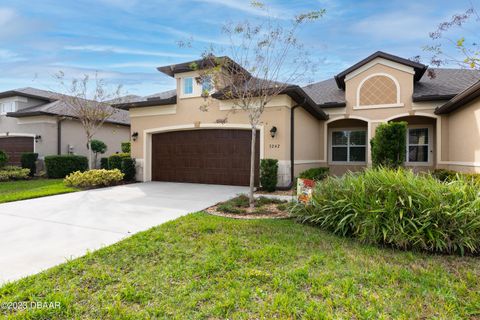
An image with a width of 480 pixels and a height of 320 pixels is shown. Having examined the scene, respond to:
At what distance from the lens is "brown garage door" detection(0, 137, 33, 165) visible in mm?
15914

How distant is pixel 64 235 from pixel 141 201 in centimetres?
303

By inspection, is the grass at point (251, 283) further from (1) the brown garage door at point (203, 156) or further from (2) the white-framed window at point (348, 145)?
(2) the white-framed window at point (348, 145)

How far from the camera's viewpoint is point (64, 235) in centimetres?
470

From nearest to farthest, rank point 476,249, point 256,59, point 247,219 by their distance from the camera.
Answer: point 476,249 < point 247,219 < point 256,59

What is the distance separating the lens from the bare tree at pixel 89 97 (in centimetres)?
1224

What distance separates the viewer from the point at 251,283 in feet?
10.1

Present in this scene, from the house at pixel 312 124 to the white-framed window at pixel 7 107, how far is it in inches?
389

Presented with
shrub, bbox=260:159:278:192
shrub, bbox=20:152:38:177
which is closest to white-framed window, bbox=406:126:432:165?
shrub, bbox=260:159:278:192

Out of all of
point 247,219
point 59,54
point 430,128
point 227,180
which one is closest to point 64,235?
point 247,219

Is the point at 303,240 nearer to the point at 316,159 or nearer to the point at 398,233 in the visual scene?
the point at 398,233

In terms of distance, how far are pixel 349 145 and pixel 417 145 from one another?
3.15 metres

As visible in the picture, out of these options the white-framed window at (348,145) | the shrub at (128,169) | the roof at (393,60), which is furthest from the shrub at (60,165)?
the roof at (393,60)

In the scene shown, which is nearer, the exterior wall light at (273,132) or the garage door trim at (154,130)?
the exterior wall light at (273,132)

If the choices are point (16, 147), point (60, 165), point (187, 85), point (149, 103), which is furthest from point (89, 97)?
point (16, 147)
